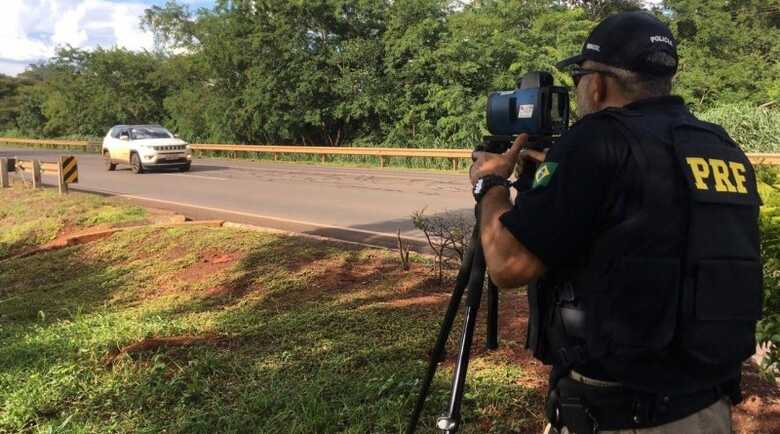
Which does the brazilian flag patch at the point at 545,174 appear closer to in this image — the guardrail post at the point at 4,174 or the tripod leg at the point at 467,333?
the tripod leg at the point at 467,333

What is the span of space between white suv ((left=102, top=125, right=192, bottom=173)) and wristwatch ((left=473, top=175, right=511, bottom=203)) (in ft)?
59.4

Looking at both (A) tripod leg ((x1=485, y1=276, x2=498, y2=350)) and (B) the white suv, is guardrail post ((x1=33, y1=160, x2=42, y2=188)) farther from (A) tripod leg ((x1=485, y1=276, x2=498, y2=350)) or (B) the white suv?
(A) tripod leg ((x1=485, y1=276, x2=498, y2=350))

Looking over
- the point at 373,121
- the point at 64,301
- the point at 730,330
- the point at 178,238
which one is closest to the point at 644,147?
the point at 730,330

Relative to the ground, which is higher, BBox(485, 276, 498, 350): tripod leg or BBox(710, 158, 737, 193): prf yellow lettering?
BBox(710, 158, 737, 193): prf yellow lettering

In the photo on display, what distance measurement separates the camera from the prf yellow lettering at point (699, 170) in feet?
4.48

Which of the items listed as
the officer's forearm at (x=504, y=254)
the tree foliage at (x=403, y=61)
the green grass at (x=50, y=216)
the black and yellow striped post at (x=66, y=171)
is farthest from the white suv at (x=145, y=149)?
the officer's forearm at (x=504, y=254)

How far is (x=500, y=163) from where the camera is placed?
178 cm

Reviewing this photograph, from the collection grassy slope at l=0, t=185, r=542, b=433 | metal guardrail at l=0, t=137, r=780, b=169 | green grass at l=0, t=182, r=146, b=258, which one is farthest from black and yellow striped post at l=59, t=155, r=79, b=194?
metal guardrail at l=0, t=137, r=780, b=169

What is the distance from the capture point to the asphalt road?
8.80 m

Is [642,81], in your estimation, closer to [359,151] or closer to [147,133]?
[359,151]

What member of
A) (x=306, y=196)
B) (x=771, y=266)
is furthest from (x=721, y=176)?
(x=306, y=196)

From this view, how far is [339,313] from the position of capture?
4527 mm

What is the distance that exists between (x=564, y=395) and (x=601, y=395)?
0.33 ft

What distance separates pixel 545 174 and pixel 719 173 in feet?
1.24
